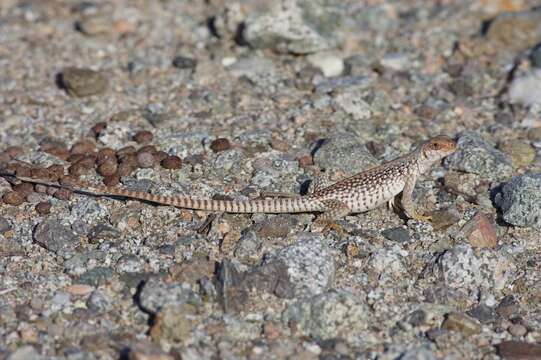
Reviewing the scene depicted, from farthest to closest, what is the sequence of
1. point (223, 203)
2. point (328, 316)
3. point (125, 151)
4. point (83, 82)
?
1. point (83, 82)
2. point (125, 151)
3. point (223, 203)
4. point (328, 316)

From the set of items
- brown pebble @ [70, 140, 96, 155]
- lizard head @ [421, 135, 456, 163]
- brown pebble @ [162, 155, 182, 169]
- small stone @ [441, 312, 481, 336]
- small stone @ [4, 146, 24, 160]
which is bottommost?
small stone @ [4, 146, 24, 160]

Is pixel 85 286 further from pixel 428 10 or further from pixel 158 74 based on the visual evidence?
pixel 428 10

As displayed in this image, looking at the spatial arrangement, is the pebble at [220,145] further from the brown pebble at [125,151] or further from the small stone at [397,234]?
the small stone at [397,234]

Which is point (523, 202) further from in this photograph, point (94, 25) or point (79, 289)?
point (94, 25)

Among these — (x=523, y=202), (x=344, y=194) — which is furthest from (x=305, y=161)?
(x=523, y=202)

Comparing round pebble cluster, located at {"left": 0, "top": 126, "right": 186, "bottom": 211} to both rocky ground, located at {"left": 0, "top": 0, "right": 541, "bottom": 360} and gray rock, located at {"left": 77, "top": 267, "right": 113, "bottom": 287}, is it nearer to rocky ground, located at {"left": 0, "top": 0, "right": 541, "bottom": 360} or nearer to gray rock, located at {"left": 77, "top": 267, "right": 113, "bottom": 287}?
rocky ground, located at {"left": 0, "top": 0, "right": 541, "bottom": 360}

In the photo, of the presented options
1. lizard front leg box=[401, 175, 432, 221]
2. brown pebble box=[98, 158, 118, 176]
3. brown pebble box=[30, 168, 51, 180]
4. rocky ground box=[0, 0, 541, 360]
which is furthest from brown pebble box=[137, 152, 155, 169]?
lizard front leg box=[401, 175, 432, 221]
